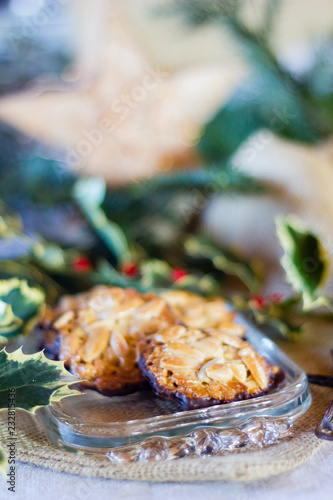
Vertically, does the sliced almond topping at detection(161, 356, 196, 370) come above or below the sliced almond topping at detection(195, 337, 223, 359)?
below

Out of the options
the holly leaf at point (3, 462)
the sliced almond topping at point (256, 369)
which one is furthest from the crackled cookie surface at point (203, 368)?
the holly leaf at point (3, 462)

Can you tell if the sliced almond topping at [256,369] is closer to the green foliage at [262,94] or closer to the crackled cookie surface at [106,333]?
the crackled cookie surface at [106,333]

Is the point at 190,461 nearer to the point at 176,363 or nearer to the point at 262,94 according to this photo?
the point at 176,363

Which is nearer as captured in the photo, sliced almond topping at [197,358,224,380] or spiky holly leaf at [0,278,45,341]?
sliced almond topping at [197,358,224,380]

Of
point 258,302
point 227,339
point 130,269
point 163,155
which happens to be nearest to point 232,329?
point 227,339

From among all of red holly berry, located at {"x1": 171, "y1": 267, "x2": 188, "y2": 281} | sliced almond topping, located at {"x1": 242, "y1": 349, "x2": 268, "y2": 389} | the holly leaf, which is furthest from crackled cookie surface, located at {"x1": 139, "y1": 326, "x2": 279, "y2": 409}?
red holly berry, located at {"x1": 171, "y1": 267, "x2": 188, "y2": 281}

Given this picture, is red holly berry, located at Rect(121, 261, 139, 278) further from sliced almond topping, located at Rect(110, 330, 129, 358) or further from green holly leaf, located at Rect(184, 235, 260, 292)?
sliced almond topping, located at Rect(110, 330, 129, 358)
